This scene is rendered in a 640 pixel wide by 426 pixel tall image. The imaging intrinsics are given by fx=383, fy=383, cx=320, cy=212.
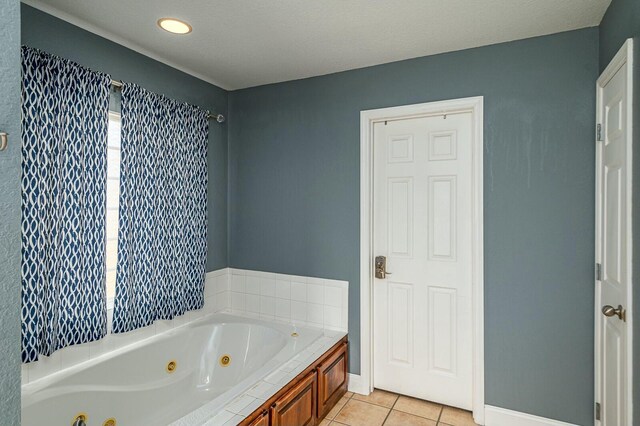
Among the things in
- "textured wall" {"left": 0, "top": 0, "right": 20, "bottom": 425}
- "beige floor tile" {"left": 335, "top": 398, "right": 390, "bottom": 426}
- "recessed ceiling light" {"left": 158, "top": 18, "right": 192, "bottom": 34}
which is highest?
"recessed ceiling light" {"left": 158, "top": 18, "right": 192, "bottom": 34}

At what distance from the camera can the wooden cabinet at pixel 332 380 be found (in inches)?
98.3

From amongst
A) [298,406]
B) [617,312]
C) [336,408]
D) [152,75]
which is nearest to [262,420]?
[298,406]

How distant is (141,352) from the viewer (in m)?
2.50

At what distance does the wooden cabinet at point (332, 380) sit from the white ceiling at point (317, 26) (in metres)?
2.09

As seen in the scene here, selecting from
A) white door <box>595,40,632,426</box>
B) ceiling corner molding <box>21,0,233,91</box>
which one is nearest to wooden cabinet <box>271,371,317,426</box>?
white door <box>595,40,632,426</box>

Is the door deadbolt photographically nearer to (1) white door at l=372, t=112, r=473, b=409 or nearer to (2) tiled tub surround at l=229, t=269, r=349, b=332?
(1) white door at l=372, t=112, r=473, b=409

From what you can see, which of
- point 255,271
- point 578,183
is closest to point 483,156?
point 578,183

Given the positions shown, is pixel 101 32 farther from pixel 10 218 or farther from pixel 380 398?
pixel 380 398

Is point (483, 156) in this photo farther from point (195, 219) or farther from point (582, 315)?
point (195, 219)

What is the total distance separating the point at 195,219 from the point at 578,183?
2.61 meters

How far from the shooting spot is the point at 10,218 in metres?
0.89

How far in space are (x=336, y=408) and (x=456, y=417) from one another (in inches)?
32.0

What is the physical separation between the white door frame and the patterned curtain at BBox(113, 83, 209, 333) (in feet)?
4.21

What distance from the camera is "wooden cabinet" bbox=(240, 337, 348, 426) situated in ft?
6.38
